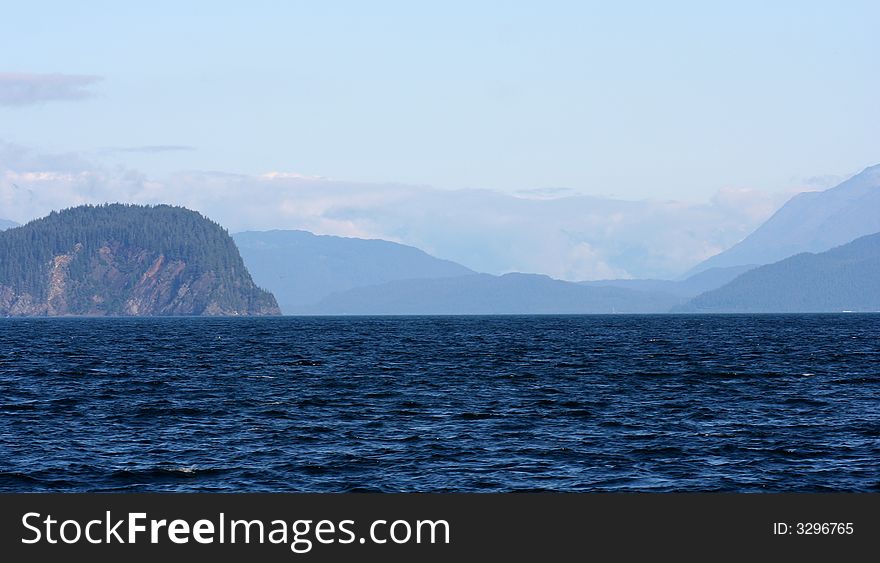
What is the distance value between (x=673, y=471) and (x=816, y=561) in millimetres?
18635

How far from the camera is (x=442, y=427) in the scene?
56156 mm

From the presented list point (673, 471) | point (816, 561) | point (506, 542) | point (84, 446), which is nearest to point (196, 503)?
point (506, 542)

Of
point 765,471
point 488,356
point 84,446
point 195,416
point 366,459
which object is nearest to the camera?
point 765,471

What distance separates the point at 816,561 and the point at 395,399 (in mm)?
45510

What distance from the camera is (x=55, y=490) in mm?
40312

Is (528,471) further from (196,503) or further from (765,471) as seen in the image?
(196,503)

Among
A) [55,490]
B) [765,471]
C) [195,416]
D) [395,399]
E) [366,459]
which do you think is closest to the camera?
[55,490]

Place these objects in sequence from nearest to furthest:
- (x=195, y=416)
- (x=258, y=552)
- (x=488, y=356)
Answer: (x=258, y=552) → (x=195, y=416) → (x=488, y=356)

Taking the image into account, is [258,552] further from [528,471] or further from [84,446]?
[84,446]

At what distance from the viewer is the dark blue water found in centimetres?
4262

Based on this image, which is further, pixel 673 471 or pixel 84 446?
pixel 84 446

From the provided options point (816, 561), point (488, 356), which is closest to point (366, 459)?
point (816, 561)

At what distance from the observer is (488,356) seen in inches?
4756

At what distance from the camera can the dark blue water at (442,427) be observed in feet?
140
